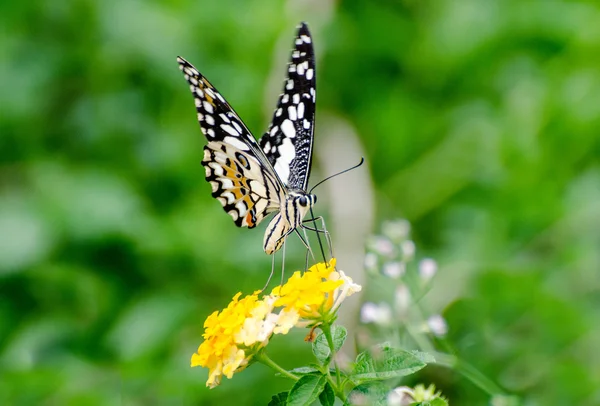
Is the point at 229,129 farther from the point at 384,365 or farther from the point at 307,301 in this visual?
the point at 384,365

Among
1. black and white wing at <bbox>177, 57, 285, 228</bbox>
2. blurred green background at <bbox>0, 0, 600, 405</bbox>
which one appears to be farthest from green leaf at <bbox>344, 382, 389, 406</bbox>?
blurred green background at <bbox>0, 0, 600, 405</bbox>

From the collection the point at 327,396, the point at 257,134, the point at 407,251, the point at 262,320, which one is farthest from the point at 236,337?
the point at 257,134

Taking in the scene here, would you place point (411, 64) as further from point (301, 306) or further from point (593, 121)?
point (301, 306)

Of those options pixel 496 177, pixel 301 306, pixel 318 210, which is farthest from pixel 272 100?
pixel 301 306

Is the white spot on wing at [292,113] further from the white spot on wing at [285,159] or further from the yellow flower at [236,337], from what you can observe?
the yellow flower at [236,337]

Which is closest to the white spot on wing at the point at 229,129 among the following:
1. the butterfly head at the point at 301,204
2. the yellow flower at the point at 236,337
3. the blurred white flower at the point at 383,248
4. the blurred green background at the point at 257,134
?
the butterfly head at the point at 301,204
